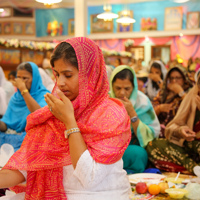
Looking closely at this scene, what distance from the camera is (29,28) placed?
1750 cm

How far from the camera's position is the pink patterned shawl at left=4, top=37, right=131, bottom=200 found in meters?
1.44

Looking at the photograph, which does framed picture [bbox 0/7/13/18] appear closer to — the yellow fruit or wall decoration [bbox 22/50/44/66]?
wall decoration [bbox 22/50/44/66]

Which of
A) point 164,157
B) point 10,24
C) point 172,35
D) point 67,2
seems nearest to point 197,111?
point 164,157

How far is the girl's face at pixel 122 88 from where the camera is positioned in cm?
306

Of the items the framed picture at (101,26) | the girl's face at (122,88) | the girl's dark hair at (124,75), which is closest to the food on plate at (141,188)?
the girl's face at (122,88)

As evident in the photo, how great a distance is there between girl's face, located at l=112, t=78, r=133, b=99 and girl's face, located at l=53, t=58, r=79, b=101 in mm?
1624

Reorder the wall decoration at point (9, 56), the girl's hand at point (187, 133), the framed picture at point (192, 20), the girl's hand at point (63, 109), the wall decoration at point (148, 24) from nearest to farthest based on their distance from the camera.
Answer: the girl's hand at point (63, 109) < the girl's hand at point (187, 133) < the wall decoration at point (9, 56) < the framed picture at point (192, 20) < the wall decoration at point (148, 24)

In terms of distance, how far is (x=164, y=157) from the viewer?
321cm

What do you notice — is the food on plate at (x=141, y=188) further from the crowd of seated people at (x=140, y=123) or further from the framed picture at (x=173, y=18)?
the framed picture at (x=173, y=18)

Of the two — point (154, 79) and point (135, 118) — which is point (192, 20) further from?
point (135, 118)

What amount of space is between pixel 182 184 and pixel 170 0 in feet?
47.5

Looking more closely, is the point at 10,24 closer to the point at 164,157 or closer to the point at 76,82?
the point at 164,157

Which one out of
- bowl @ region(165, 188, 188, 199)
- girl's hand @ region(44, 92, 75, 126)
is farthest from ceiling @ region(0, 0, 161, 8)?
girl's hand @ region(44, 92, 75, 126)

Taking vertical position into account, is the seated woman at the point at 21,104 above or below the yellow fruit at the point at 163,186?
above
